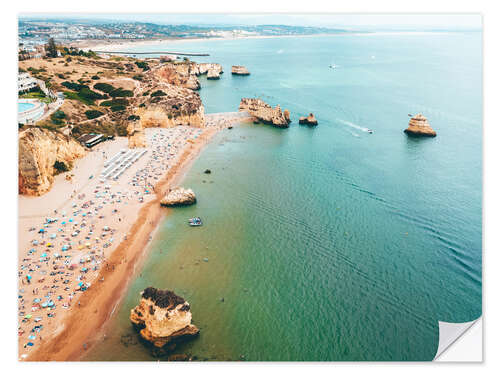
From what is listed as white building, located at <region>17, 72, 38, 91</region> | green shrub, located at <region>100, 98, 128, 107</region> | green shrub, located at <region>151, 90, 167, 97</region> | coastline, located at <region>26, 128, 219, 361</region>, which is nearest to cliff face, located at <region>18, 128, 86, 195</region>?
coastline, located at <region>26, 128, 219, 361</region>

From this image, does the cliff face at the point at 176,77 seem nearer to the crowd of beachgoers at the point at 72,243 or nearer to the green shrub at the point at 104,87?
the green shrub at the point at 104,87

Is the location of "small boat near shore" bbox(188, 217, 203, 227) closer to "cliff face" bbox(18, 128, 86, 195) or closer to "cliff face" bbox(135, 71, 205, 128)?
"cliff face" bbox(18, 128, 86, 195)

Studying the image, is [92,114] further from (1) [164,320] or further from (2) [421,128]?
(2) [421,128]

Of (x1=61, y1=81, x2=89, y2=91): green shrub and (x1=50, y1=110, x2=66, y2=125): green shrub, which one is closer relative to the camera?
(x1=50, y1=110, x2=66, y2=125): green shrub

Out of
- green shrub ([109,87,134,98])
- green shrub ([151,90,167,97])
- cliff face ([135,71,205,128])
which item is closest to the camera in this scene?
cliff face ([135,71,205,128])

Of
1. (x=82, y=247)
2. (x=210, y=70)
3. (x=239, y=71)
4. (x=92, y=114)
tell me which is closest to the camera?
(x=82, y=247)

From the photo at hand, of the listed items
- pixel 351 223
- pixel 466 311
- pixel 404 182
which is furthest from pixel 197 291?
pixel 404 182

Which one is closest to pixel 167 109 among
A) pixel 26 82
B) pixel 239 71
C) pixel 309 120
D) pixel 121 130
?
pixel 121 130
